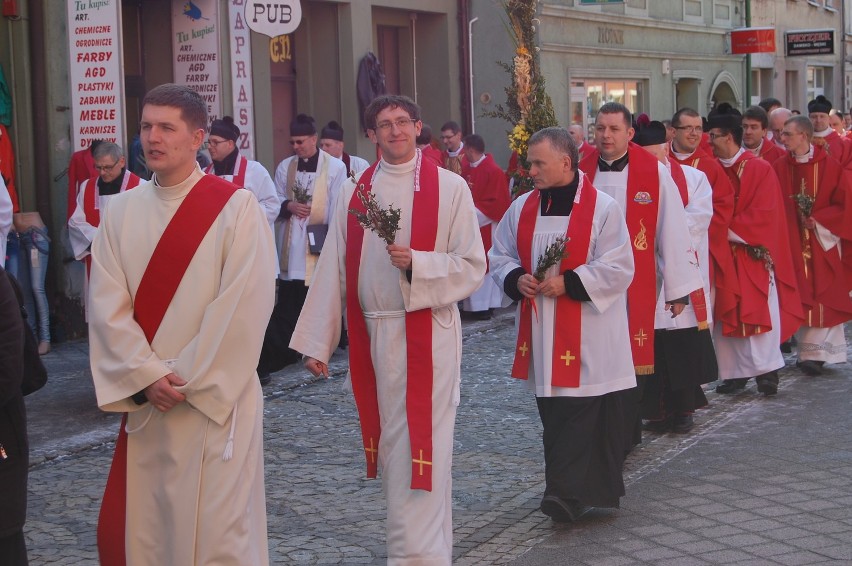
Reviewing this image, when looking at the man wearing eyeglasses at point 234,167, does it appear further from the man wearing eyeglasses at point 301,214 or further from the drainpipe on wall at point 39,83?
the drainpipe on wall at point 39,83

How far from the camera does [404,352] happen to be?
18.2 ft

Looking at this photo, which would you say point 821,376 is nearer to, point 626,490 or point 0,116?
point 626,490

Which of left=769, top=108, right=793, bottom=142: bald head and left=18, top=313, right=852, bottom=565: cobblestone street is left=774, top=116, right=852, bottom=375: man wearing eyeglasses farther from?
left=769, top=108, right=793, bottom=142: bald head

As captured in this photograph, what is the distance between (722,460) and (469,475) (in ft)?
4.86

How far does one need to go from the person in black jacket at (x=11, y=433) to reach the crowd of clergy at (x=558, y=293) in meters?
0.35

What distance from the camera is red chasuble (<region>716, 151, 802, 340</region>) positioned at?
963cm

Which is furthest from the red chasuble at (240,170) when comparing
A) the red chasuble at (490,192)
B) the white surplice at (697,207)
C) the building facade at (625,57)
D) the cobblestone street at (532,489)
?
the building facade at (625,57)

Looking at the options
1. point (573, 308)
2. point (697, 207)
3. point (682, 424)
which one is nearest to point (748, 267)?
point (697, 207)

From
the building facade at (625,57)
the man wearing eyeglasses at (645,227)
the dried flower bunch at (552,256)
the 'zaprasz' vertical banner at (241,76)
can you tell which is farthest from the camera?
the building facade at (625,57)

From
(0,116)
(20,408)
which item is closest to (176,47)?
(0,116)

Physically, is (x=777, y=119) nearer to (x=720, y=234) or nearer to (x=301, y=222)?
(x=720, y=234)

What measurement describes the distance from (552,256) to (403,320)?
106 cm

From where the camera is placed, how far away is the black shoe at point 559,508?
20.9 feet

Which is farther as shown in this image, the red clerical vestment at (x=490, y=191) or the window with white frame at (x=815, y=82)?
the window with white frame at (x=815, y=82)
